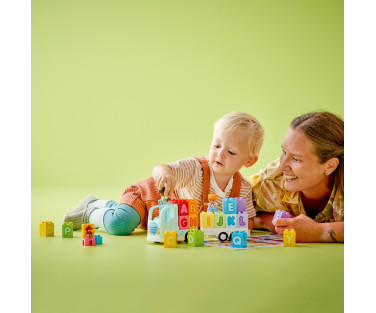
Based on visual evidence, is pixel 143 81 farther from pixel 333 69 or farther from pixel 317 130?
pixel 317 130

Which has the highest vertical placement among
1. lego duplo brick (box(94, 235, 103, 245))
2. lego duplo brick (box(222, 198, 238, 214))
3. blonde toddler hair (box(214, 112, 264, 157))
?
blonde toddler hair (box(214, 112, 264, 157))

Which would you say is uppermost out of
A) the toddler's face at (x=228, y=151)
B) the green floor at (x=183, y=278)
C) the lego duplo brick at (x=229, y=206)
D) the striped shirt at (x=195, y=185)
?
the toddler's face at (x=228, y=151)

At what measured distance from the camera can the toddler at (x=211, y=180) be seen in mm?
1986

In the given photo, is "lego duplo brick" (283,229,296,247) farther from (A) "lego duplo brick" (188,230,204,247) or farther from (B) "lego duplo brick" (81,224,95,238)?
(B) "lego duplo brick" (81,224,95,238)

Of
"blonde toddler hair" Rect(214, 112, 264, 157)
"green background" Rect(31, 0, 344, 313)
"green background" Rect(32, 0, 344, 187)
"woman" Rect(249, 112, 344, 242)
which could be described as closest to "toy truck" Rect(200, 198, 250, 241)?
"woman" Rect(249, 112, 344, 242)

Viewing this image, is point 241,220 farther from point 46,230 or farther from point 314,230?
point 46,230

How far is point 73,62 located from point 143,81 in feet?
2.28

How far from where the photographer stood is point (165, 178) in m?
1.81

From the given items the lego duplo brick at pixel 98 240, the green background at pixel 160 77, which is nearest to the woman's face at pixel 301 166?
the lego duplo brick at pixel 98 240

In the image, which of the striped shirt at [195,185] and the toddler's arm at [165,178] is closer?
the toddler's arm at [165,178]

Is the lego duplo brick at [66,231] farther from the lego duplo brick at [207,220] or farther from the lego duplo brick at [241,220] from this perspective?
the lego duplo brick at [241,220]

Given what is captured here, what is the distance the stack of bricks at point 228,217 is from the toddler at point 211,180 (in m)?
0.20

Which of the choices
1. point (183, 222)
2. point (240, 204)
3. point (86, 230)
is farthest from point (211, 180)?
point (86, 230)

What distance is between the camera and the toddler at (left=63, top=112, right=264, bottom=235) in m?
1.99
